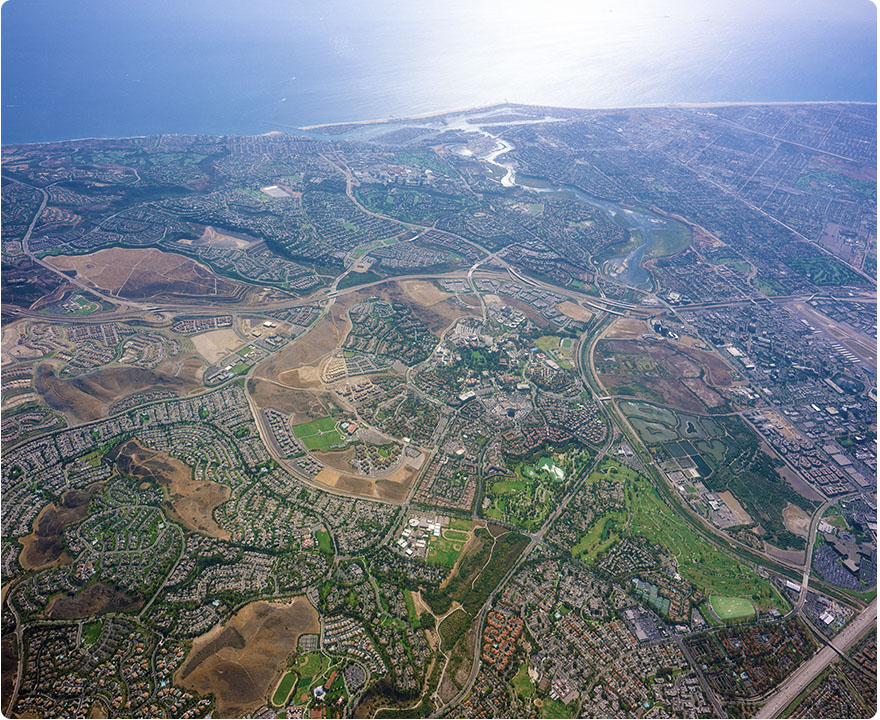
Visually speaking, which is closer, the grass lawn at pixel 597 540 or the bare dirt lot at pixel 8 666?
the bare dirt lot at pixel 8 666

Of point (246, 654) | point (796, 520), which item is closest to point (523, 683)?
point (246, 654)

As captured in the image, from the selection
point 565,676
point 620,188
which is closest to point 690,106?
point 620,188

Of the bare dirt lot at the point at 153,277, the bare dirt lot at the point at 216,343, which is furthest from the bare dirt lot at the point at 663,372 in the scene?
the bare dirt lot at the point at 153,277

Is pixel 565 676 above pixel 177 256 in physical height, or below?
below

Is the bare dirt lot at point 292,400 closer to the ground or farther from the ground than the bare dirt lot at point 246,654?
farther from the ground

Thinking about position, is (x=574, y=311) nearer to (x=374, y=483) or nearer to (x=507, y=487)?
(x=507, y=487)

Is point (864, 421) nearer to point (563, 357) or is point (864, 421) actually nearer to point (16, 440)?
point (563, 357)

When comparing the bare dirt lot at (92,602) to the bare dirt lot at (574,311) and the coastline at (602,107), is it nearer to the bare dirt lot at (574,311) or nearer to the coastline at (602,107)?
the bare dirt lot at (574,311)

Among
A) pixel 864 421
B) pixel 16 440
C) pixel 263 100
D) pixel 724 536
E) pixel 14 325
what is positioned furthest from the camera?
pixel 263 100
